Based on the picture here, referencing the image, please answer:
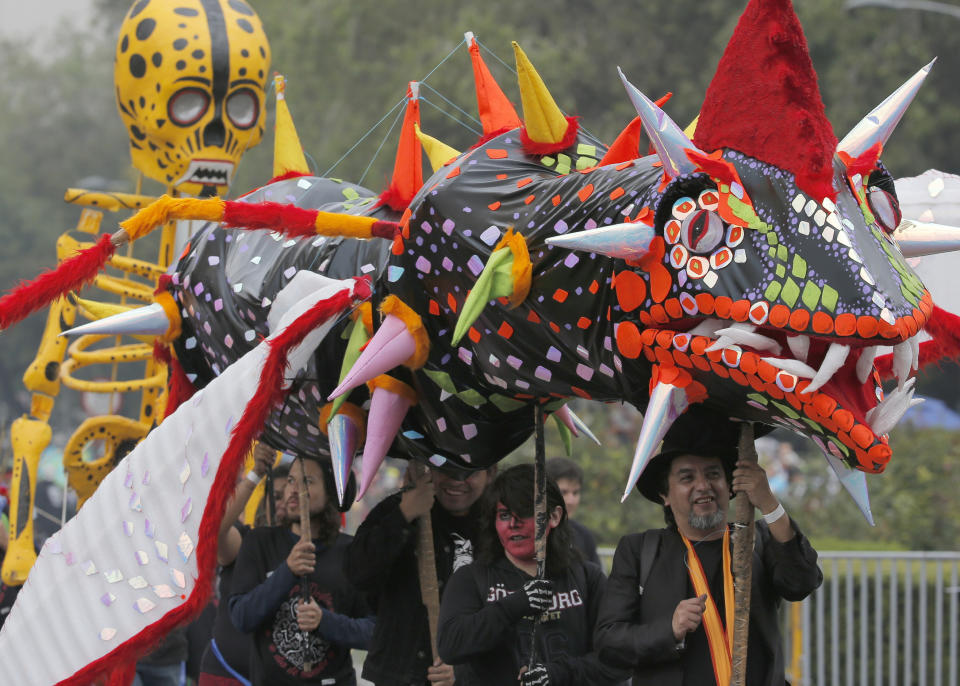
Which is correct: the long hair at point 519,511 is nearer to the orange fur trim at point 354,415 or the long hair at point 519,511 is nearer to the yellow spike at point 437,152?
the orange fur trim at point 354,415

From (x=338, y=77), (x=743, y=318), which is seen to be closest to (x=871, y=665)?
(x=743, y=318)

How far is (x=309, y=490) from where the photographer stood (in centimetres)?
563

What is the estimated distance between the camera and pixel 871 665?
9250mm

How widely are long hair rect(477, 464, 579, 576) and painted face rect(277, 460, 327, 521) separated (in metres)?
0.93

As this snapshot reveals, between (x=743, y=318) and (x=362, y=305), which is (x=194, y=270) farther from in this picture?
(x=743, y=318)

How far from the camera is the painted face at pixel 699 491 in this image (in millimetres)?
4344

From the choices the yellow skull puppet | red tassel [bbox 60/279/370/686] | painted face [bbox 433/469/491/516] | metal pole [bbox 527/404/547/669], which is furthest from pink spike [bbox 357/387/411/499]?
the yellow skull puppet

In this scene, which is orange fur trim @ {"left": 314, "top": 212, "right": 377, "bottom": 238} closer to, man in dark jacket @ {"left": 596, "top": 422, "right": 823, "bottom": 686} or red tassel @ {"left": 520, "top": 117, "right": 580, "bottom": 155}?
red tassel @ {"left": 520, "top": 117, "right": 580, "bottom": 155}

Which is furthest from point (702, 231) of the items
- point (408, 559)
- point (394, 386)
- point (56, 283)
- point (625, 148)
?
point (408, 559)

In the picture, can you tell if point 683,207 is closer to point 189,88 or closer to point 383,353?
point 383,353

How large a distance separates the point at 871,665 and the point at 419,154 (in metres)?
5.66

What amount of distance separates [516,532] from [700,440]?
0.77 metres

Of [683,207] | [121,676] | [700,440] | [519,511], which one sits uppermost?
[683,207]

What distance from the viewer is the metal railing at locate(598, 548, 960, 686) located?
29.5 ft
